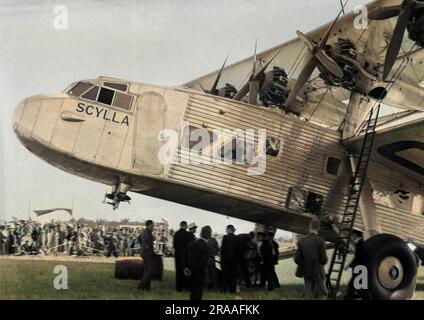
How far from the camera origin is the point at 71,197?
21.5 ft

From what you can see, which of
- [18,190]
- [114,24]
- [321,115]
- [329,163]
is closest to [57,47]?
[114,24]

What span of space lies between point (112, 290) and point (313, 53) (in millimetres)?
5050

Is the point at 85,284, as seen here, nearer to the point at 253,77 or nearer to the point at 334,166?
the point at 334,166

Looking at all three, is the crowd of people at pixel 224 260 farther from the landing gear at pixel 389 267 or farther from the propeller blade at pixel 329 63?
the propeller blade at pixel 329 63

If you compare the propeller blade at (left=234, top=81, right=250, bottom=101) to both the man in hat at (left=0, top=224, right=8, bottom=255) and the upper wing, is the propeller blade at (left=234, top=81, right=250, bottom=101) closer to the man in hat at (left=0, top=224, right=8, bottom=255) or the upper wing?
the upper wing

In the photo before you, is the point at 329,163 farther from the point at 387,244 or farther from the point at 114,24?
the point at 114,24

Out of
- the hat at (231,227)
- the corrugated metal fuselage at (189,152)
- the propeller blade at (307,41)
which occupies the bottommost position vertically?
the hat at (231,227)

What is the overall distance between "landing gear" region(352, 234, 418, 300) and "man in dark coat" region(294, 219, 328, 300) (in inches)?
48.9

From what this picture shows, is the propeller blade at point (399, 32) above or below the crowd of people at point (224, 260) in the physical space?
above

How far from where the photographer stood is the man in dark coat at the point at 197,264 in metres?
6.57

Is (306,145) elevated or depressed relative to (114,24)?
depressed

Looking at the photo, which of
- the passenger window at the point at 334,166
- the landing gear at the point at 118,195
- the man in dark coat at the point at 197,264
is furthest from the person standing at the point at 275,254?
the landing gear at the point at 118,195

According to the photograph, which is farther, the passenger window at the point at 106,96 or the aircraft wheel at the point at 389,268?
the aircraft wheel at the point at 389,268

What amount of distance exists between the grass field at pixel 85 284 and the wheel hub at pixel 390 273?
1.30 meters
